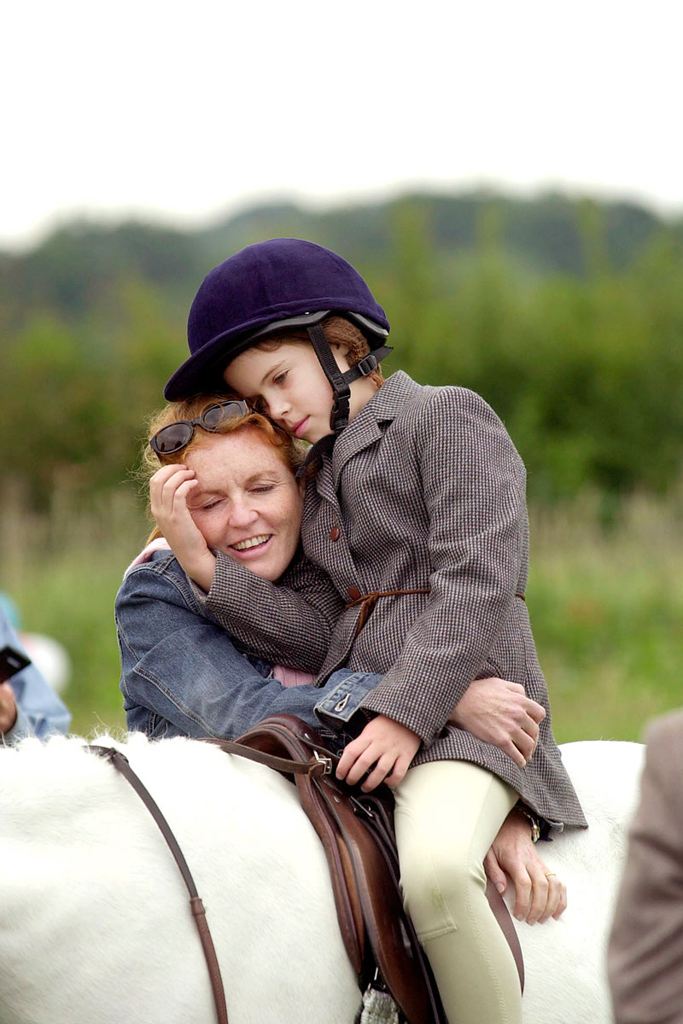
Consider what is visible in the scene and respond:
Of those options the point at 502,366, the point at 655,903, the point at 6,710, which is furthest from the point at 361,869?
the point at 502,366

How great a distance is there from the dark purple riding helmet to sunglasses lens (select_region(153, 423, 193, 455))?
0.52ft

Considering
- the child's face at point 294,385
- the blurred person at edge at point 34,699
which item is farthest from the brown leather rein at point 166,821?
the blurred person at edge at point 34,699

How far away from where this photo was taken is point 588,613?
974 cm

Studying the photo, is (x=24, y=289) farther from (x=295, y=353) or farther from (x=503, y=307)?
(x=295, y=353)

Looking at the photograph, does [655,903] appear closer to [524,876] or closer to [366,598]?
[524,876]

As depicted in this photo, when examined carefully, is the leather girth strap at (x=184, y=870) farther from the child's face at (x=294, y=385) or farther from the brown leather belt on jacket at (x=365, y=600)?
the child's face at (x=294, y=385)

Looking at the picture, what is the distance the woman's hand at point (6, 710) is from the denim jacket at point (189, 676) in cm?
69

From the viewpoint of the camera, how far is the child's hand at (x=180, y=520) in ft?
9.47

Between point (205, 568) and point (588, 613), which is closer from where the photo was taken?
point (205, 568)

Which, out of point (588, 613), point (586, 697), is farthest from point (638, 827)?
point (588, 613)

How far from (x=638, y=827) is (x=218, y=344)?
1.87m

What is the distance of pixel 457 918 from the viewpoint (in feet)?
7.72

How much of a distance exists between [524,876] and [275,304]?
1.42 meters

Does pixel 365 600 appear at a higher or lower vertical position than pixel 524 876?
higher
